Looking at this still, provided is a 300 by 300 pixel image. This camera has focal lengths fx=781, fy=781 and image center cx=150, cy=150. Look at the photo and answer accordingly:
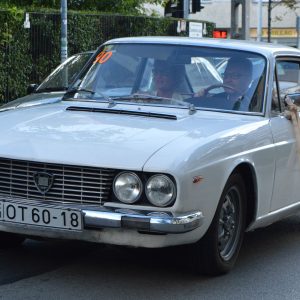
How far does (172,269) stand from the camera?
221 inches

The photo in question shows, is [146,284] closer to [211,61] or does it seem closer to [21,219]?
[21,219]

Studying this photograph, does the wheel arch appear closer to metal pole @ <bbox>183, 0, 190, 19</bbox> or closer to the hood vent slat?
the hood vent slat

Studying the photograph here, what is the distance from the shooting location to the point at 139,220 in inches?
184

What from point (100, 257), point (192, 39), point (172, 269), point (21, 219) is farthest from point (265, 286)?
point (192, 39)

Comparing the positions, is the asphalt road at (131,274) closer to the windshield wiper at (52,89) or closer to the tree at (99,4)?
the windshield wiper at (52,89)

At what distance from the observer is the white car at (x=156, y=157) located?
188 inches

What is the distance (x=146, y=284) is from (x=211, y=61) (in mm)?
1973

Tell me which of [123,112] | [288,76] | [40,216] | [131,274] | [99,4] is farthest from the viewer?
[99,4]

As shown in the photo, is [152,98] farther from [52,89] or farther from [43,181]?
[52,89]

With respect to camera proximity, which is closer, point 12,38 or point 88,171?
point 88,171

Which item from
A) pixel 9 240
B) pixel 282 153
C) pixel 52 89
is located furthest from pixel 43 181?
pixel 52 89

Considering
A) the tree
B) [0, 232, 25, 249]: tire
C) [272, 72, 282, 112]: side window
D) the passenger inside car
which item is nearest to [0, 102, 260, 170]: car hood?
the passenger inside car

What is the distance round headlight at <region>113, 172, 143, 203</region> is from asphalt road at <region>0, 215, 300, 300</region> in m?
0.66

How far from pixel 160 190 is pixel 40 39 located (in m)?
14.1
